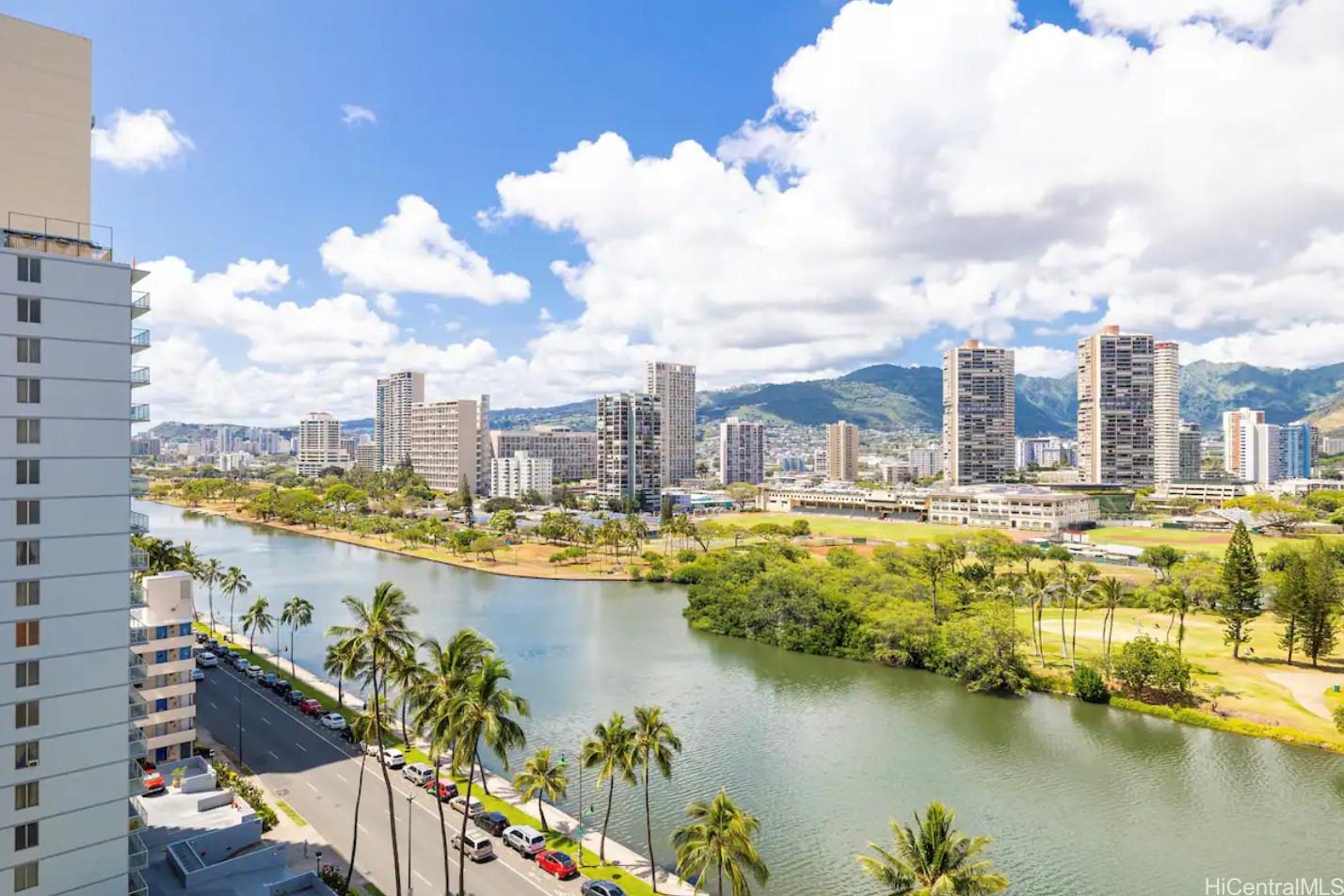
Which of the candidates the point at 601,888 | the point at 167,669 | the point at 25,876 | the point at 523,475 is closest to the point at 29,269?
the point at 25,876

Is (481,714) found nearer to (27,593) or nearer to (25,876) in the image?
(25,876)

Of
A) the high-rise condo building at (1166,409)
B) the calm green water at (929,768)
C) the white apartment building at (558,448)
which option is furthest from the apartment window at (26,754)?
the high-rise condo building at (1166,409)

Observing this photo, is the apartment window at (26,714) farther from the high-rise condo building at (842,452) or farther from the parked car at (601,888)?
the high-rise condo building at (842,452)

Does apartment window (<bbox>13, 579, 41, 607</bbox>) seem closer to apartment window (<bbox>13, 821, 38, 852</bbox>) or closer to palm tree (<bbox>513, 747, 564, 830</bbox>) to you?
Answer: apartment window (<bbox>13, 821, 38, 852</bbox>)

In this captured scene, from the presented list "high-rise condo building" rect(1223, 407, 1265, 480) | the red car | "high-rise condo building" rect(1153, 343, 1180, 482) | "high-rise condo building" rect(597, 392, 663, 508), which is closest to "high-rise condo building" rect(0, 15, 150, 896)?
the red car

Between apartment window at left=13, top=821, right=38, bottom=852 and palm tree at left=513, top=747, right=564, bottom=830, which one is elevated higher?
apartment window at left=13, top=821, right=38, bottom=852

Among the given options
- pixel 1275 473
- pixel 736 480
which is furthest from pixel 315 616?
pixel 1275 473

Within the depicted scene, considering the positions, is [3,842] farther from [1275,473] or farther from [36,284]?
[1275,473]
